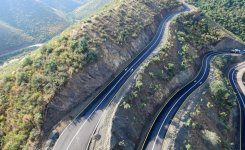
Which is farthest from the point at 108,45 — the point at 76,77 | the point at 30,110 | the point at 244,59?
the point at 244,59

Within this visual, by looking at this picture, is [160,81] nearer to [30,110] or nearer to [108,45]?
[108,45]

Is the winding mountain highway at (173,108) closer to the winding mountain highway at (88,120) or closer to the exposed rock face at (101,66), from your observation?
the winding mountain highway at (88,120)

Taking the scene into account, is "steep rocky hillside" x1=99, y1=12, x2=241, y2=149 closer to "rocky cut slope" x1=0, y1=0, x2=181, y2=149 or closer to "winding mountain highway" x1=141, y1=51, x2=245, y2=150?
"winding mountain highway" x1=141, y1=51, x2=245, y2=150

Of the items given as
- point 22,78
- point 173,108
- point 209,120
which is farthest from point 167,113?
point 22,78

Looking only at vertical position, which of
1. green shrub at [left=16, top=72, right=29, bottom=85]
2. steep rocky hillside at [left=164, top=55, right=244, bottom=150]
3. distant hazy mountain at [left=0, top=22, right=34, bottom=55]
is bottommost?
steep rocky hillside at [left=164, top=55, right=244, bottom=150]

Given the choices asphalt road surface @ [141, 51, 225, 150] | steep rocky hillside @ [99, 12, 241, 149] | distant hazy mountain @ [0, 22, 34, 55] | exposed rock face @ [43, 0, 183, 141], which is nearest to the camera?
asphalt road surface @ [141, 51, 225, 150]

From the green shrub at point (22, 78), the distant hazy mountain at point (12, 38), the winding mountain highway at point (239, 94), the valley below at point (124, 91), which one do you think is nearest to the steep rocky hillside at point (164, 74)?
the valley below at point (124, 91)

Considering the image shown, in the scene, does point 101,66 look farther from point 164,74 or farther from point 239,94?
point 239,94

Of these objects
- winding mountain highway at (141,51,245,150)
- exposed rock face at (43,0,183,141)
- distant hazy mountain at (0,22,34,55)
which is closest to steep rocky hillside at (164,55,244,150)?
winding mountain highway at (141,51,245,150)
